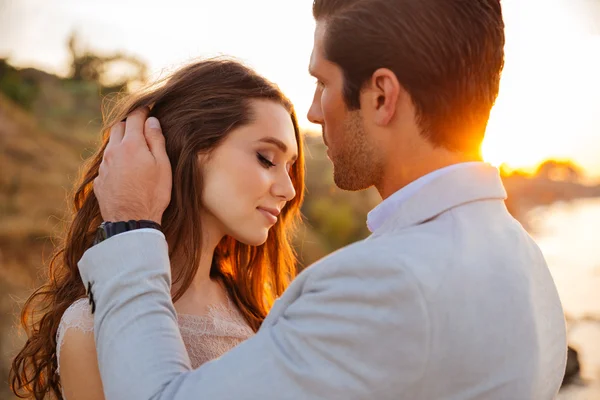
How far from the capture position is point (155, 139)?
7.48ft

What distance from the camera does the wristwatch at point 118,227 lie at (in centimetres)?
A: 181

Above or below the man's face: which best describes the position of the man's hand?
below

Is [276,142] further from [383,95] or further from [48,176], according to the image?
[48,176]

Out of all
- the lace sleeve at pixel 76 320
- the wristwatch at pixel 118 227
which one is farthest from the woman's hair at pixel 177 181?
the wristwatch at pixel 118 227

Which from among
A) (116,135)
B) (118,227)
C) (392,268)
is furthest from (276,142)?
(392,268)

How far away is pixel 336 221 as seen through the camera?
51.2 ft

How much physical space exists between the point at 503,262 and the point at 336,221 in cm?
1409

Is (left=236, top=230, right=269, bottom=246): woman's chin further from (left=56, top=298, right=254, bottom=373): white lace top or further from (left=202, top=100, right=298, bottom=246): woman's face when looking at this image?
(left=56, top=298, right=254, bottom=373): white lace top

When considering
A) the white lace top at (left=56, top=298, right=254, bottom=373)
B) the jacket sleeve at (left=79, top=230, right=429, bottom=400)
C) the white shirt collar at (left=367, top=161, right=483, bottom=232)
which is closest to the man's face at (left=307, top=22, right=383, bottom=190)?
the white shirt collar at (left=367, top=161, right=483, bottom=232)

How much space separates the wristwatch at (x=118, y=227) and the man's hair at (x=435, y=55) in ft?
2.24

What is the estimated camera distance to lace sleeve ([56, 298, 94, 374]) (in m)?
2.12

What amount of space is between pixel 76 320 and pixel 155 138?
68 cm

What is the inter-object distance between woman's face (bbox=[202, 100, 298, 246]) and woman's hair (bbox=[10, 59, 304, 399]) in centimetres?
5

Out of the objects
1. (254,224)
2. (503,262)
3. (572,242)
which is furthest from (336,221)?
(503,262)
